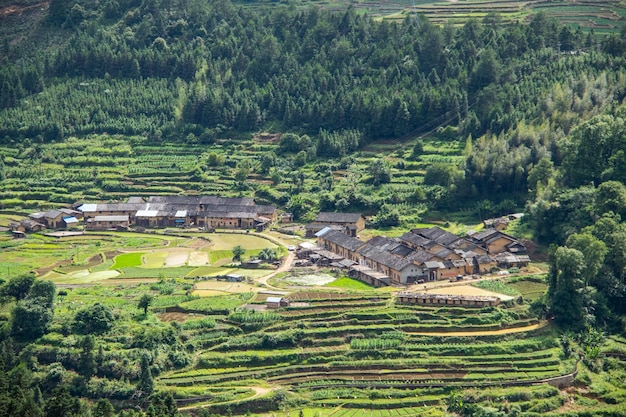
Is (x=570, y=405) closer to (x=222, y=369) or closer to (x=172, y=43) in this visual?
(x=222, y=369)

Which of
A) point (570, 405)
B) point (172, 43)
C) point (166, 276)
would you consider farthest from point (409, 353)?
point (172, 43)

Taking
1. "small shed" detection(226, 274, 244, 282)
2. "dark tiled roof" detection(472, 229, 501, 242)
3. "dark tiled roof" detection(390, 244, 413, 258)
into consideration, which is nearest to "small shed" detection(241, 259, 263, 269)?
"small shed" detection(226, 274, 244, 282)

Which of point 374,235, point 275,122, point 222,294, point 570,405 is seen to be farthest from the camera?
point 275,122

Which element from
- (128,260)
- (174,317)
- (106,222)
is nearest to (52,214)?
(106,222)

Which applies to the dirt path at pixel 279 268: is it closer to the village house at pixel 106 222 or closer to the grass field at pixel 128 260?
the grass field at pixel 128 260

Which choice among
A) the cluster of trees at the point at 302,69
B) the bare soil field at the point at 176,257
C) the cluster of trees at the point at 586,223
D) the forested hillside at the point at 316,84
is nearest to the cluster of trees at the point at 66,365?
the bare soil field at the point at 176,257
